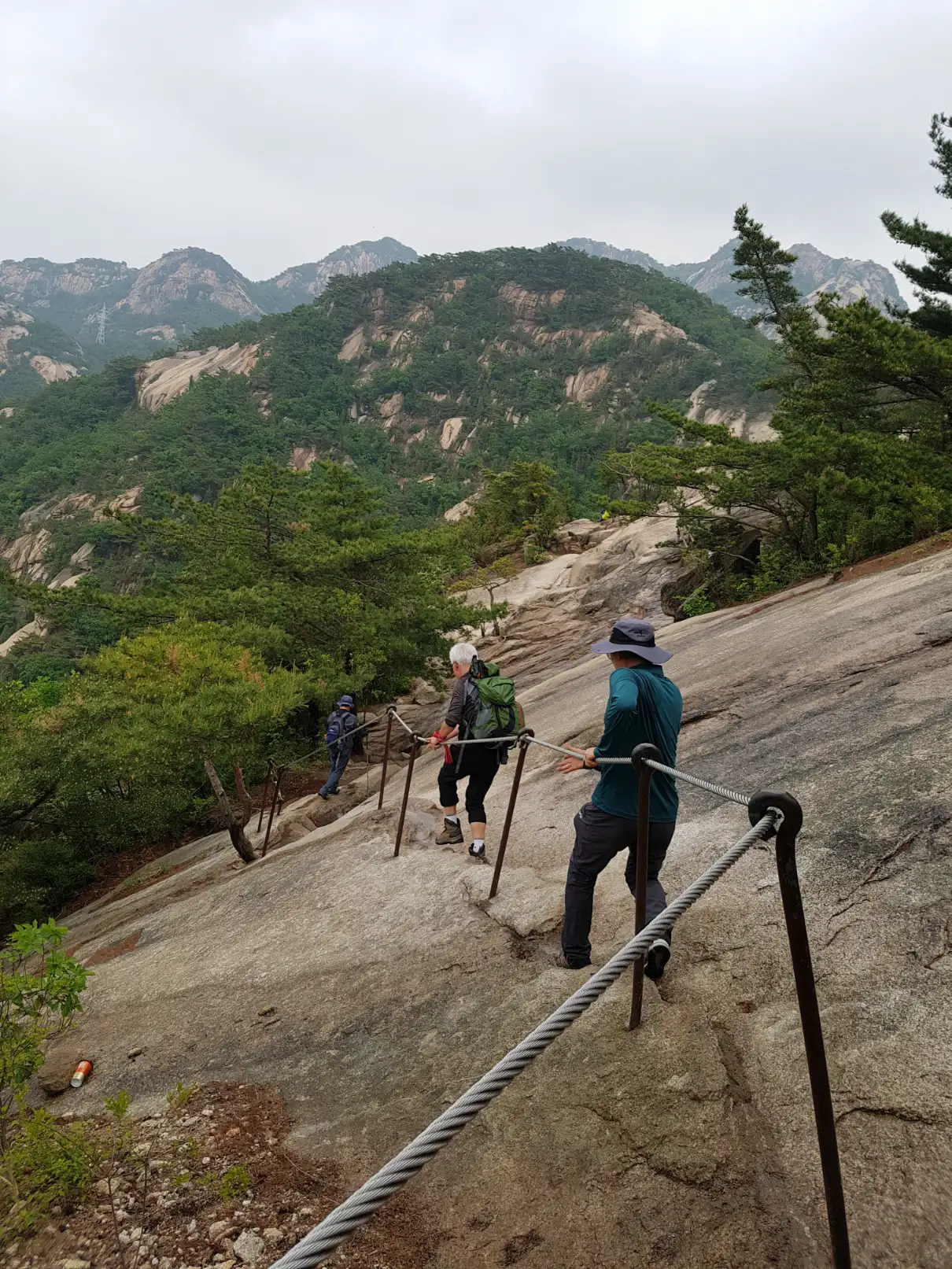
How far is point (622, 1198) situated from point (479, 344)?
10718 centimetres

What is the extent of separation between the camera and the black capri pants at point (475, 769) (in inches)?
212

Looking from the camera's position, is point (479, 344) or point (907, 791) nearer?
point (907, 791)

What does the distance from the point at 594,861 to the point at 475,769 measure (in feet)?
6.93

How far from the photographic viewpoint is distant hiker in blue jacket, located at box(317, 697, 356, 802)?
34.2 ft

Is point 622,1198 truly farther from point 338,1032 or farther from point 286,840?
point 286,840

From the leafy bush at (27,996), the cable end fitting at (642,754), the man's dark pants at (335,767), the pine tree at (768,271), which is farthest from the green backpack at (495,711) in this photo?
the pine tree at (768,271)

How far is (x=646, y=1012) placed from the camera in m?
3.17

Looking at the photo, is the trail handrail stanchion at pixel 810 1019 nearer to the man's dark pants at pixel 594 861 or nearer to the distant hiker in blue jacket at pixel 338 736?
the man's dark pants at pixel 594 861

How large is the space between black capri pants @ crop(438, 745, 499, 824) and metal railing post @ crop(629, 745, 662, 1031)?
7.47 feet

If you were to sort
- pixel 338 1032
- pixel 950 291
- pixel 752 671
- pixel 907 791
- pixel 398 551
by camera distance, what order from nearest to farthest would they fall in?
pixel 338 1032, pixel 907 791, pixel 752 671, pixel 950 291, pixel 398 551

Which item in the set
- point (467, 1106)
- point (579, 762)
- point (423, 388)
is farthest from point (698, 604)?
point (423, 388)

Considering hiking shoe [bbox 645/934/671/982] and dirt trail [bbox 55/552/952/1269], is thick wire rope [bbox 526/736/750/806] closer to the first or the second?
hiking shoe [bbox 645/934/671/982]

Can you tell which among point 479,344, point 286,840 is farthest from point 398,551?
point 479,344

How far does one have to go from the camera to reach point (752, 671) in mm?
7684
